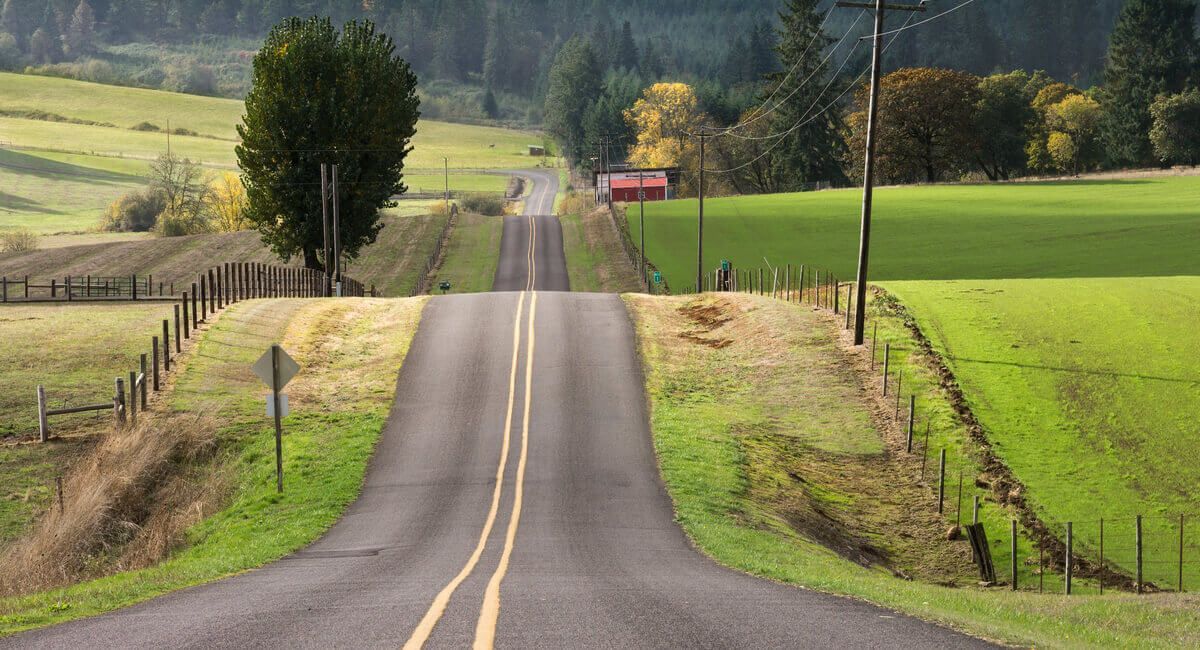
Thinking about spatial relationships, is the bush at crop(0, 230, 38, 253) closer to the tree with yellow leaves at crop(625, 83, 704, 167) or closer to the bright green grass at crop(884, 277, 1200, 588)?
the bright green grass at crop(884, 277, 1200, 588)

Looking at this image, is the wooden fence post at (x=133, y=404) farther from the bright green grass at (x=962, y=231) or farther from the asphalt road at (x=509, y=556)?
the bright green grass at (x=962, y=231)

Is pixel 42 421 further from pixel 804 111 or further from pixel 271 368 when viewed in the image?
pixel 804 111

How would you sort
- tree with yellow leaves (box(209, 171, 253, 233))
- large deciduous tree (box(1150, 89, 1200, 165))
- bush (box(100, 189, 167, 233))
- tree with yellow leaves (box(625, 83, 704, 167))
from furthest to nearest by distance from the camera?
1. tree with yellow leaves (box(625, 83, 704, 167))
2. tree with yellow leaves (box(209, 171, 253, 233))
3. bush (box(100, 189, 167, 233))
4. large deciduous tree (box(1150, 89, 1200, 165))

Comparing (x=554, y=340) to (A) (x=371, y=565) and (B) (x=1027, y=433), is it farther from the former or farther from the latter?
(A) (x=371, y=565)

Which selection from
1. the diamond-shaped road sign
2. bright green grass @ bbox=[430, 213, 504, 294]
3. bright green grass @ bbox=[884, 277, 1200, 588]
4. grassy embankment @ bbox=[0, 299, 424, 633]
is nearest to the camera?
grassy embankment @ bbox=[0, 299, 424, 633]

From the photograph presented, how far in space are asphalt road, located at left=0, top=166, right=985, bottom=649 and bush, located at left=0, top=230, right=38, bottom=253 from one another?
71.0 m

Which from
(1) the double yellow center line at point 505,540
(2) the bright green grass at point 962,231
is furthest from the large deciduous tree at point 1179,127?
(1) the double yellow center line at point 505,540

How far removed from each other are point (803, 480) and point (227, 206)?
114561 millimetres

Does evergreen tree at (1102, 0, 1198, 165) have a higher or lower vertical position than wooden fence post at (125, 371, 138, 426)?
higher

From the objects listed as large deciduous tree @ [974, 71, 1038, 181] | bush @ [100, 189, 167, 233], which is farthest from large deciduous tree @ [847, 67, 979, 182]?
bush @ [100, 189, 167, 233]

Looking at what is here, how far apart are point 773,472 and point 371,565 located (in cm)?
1265

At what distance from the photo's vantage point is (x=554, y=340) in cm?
3978

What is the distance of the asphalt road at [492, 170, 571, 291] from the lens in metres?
86.9

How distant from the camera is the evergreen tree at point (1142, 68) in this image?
131 m
